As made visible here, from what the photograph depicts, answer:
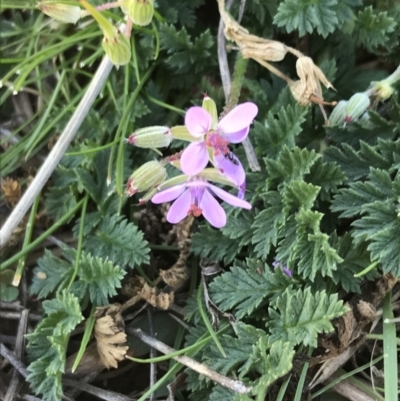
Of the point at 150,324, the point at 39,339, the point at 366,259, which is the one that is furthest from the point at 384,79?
the point at 39,339

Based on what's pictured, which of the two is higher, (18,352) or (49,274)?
(49,274)

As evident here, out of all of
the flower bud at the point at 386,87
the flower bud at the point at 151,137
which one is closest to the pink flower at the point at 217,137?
the flower bud at the point at 151,137

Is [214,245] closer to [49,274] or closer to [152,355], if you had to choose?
[152,355]

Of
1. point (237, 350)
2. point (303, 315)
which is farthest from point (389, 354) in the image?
point (237, 350)

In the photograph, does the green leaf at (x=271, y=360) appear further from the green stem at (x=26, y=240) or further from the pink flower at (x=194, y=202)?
the green stem at (x=26, y=240)

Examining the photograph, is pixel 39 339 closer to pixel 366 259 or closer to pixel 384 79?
pixel 366 259

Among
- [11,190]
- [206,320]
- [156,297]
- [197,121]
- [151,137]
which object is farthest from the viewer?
[11,190]
